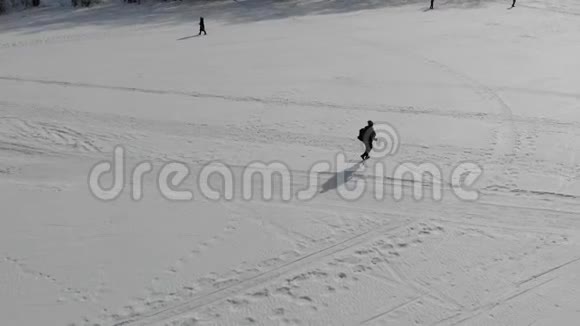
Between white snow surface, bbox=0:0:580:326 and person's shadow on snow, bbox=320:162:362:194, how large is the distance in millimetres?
76

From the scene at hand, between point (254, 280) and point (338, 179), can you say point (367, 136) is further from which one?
point (254, 280)

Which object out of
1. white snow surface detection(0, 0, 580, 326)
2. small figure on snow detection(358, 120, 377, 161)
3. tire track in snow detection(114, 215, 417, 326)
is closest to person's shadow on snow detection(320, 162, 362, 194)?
white snow surface detection(0, 0, 580, 326)

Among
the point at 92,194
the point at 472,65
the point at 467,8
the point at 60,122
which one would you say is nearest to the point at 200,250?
the point at 92,194

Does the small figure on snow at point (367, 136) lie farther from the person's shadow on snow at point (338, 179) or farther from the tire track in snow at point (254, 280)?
the tire track in snow at point (254, 280)

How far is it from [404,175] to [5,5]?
2428cm

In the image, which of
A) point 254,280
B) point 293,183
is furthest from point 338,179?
point 254,280

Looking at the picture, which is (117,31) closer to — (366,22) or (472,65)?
(366,22)

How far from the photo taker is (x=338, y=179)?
936 centimetres

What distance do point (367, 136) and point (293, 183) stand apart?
5.94ft

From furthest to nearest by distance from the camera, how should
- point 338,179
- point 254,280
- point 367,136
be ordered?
point 367,136 < point 338,179 < point 254,280

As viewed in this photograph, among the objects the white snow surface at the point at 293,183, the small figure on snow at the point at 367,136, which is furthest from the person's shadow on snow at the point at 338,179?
the small figure on snow at the point at 367,136

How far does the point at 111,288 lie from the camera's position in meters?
6.53

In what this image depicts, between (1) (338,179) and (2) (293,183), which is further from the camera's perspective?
(1) (338,179)

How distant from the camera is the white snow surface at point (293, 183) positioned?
21.1 ft
